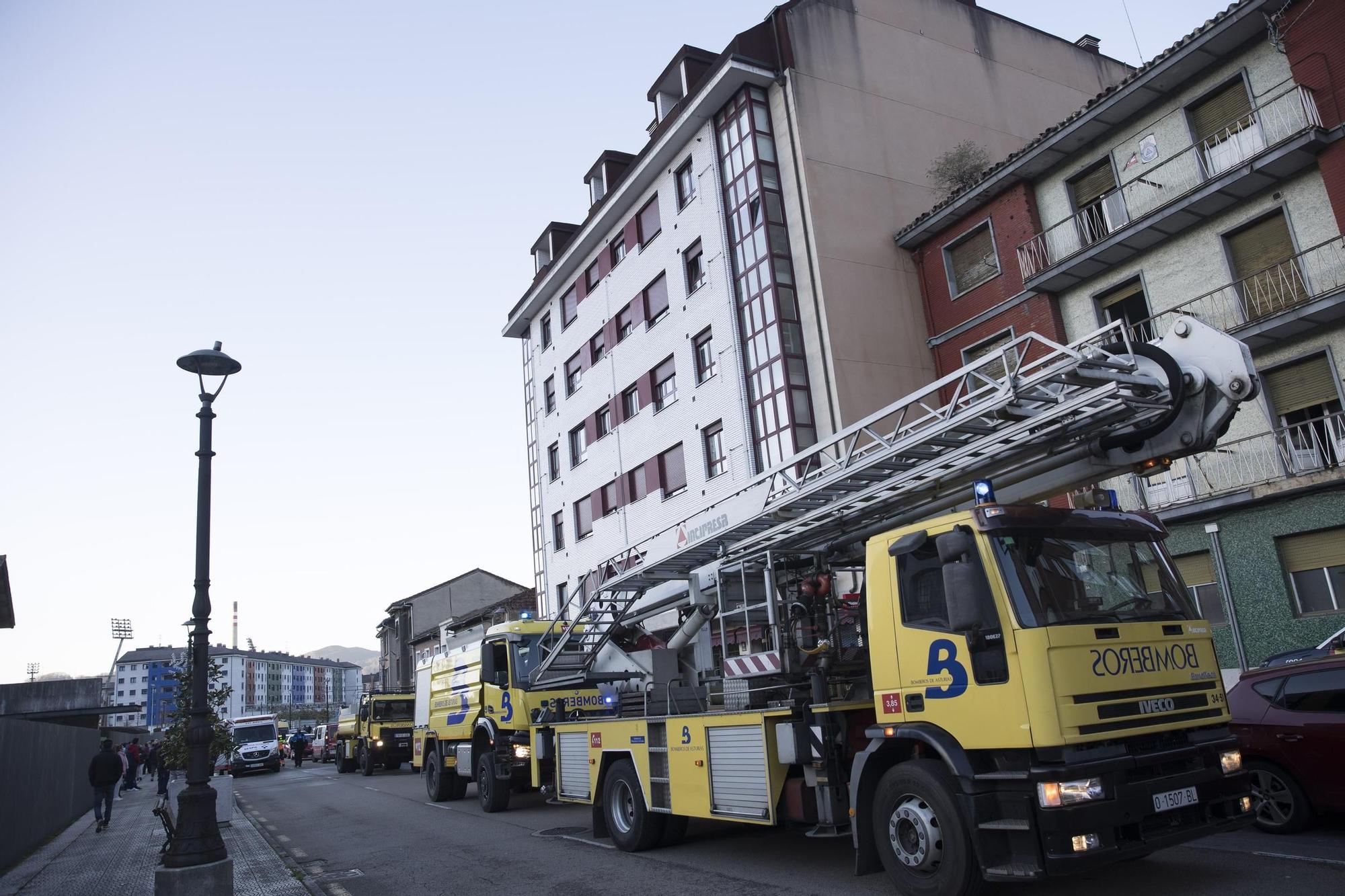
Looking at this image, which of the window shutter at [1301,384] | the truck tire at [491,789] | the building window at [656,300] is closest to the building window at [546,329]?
the building window at [656,300]

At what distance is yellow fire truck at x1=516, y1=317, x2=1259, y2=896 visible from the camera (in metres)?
5.70

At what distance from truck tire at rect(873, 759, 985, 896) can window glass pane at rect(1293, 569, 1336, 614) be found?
12545 mm

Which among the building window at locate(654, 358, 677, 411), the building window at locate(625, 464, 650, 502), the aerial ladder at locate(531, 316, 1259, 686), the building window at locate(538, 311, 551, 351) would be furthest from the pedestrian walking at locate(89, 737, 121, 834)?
the building window at locate(538, 311, 551, 351)

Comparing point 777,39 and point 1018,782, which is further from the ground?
point 777,39

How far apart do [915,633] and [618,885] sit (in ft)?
11.7

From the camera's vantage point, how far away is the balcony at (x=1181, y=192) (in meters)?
15.7

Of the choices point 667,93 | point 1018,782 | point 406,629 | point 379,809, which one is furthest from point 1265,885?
point 406,629

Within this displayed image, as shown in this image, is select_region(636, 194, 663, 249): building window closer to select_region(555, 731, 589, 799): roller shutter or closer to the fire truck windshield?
select_region(555, 731, 589, 799): roller shutter

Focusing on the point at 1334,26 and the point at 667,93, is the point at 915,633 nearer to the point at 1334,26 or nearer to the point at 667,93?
the point at 1334,26

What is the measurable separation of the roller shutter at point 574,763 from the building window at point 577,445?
19.3 metres

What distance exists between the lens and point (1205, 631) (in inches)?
258

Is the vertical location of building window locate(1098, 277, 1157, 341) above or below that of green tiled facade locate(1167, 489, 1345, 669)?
above

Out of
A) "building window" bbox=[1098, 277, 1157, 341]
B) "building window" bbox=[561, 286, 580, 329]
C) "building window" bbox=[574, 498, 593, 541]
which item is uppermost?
"building window" bbox=[561, 286, 580, 329]

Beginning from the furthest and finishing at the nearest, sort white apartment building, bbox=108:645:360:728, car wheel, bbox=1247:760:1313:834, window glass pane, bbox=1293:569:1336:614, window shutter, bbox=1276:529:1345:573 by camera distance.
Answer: white apartment building, bbox=108:645:360:728 → window glass pane, bbox=1293:569:1336:614 → window shutter, bbox=1276:529:1345:573 → car wheel, bbox=1247:760:1313:834
